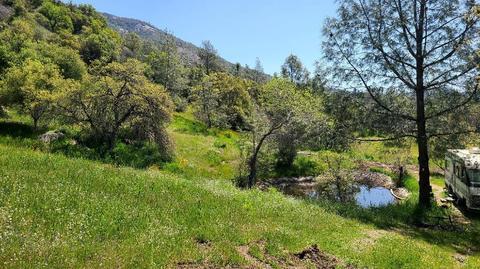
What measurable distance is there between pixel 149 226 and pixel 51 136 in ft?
65.0

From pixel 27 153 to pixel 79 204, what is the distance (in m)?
7.17

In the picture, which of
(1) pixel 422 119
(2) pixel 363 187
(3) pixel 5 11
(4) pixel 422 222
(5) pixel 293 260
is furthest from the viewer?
(3) pixel 5 11

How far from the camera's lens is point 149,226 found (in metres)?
10.5

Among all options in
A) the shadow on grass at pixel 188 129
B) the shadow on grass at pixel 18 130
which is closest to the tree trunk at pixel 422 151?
the shadow on grass at pixel 18 130

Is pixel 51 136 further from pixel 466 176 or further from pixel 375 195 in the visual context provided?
pixel 375 195

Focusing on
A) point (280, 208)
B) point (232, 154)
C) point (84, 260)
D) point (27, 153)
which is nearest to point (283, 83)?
point (232, 154)

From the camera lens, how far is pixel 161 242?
9.61m

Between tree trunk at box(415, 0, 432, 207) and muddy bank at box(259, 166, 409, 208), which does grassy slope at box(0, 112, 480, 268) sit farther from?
muddy bank at box(259, 166, 409, 208)

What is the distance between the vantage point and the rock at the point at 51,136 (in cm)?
2643

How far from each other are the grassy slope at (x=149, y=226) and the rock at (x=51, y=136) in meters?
9.66

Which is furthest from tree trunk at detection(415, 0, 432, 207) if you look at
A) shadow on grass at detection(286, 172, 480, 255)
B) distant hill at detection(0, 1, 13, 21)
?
distant hill at detection(0, 1, 13, 21)

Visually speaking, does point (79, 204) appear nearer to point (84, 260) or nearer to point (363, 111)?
point (84, 260)

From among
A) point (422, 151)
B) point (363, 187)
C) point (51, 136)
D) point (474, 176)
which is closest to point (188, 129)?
point (363, 187)

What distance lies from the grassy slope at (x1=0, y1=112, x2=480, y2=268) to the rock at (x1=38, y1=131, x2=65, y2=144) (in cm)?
966
